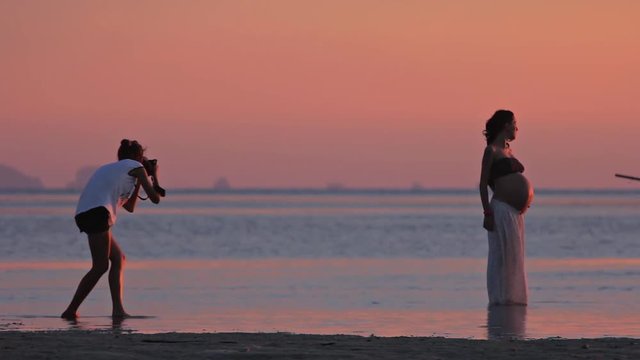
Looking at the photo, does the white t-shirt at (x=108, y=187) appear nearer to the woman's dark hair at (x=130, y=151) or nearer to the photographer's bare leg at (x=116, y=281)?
the woman's dark hair at (x=130, y=151)

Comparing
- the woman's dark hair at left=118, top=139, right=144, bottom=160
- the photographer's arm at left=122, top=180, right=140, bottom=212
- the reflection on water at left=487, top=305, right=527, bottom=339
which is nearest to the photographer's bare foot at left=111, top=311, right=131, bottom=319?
the photographer's arm at left=122, top=180, right=140, bottom=212

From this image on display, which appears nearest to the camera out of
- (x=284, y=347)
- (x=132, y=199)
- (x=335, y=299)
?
(x=284, y=347)

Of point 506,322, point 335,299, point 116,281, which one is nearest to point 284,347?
point 506,322

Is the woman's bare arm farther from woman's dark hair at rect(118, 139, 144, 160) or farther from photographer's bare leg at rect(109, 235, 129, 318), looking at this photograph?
photographer's bare leg at rect(109, 235, 129, 318)

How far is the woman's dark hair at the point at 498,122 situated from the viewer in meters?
12.6

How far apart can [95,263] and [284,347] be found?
325 centimetres

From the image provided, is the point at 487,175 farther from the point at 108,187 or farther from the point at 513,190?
the point at 108,187

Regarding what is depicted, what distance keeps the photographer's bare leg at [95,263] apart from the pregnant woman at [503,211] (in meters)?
3.26

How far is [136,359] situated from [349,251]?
58.0 ft

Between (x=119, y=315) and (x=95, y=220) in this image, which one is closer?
(x=95, y=220)

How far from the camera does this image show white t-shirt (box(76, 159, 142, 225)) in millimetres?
11086

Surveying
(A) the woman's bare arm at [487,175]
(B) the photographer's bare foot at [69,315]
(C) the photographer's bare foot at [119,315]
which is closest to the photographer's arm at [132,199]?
(C) the photographer's bare foot at [119,315]

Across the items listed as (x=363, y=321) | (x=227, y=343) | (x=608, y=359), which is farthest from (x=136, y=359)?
(x=363, y=321)

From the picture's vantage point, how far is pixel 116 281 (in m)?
11.3
